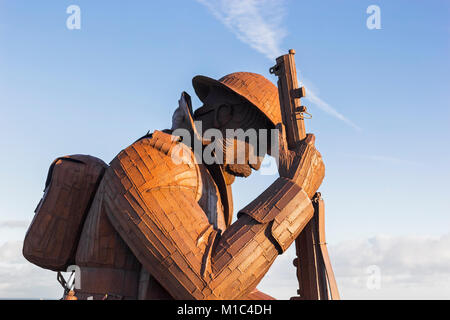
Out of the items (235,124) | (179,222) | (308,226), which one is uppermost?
(235,124)

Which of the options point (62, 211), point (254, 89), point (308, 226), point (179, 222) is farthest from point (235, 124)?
point (62, 211)

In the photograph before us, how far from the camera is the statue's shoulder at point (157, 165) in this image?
5676mm

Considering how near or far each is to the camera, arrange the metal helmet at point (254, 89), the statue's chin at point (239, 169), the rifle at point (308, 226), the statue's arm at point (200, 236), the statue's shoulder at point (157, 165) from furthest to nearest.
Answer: the statue's chin at point (239, 169)
the metal helmet at point (254, 89)
the rifle at point (308, 226)
the statue's shoulder at point (157, 165)
the statue's arm at point (200, 236)

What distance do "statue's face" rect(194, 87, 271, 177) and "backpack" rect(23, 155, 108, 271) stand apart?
64.8 inches

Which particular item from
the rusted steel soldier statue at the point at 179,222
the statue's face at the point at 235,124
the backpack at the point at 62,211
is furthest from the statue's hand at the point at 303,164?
the backpack at the point at 62,211

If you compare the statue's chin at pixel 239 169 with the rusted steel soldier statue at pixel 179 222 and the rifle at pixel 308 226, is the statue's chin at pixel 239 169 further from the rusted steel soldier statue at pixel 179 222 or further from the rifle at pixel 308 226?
the rifle at pixel 308 226

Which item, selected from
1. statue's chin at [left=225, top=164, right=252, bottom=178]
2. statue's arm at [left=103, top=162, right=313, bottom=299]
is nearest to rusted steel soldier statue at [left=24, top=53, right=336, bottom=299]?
statue's arm at [left=103, top=162, right=313, bottom=299]

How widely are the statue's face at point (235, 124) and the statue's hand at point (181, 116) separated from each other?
34cm

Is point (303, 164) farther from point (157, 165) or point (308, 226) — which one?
point (157, 165)

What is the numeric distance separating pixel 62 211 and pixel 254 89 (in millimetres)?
2889

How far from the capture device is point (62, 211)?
20.3ft
